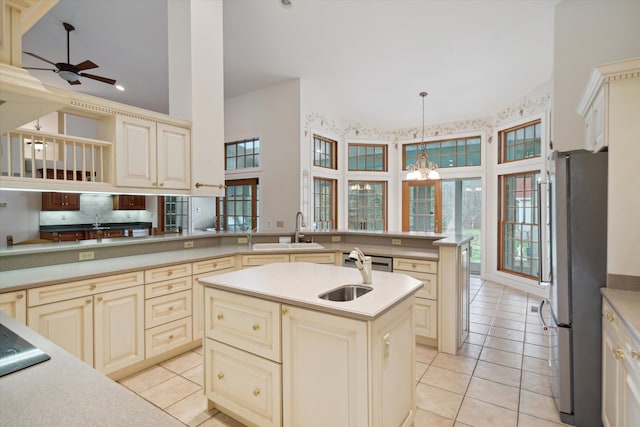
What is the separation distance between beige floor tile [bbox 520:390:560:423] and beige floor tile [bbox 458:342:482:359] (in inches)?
23.8

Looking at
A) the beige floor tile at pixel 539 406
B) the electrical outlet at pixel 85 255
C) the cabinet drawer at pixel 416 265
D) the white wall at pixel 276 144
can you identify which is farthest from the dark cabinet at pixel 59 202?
the beige floor tile at pixel 539 406

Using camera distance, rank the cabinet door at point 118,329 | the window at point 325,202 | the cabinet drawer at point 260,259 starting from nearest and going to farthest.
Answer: the cabinet door at point 118,329, the cabinet drawer at point 260,259, the window at point 325,202

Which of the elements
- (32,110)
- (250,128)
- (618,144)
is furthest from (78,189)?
(618,144)

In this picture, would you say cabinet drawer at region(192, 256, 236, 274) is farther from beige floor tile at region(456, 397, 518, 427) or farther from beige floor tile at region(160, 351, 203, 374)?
beige floor tile at region(456, 397, 518, 427)

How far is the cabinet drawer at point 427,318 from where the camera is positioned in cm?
306

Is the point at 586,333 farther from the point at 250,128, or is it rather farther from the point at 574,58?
the point at 250,128

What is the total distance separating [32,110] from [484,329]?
4.21 meters

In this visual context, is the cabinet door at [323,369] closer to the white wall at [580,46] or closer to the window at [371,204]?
the white wall at [580,46]

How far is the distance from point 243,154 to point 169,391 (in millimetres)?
4406

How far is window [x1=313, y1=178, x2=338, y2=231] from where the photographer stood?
5.88 m

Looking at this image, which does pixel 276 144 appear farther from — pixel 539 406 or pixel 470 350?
pixel 539 406

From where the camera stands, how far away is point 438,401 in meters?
2.24

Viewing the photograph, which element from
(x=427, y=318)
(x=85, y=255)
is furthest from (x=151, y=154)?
(x=427, y=318)

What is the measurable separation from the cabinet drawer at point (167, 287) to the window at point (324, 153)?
3.44 m
